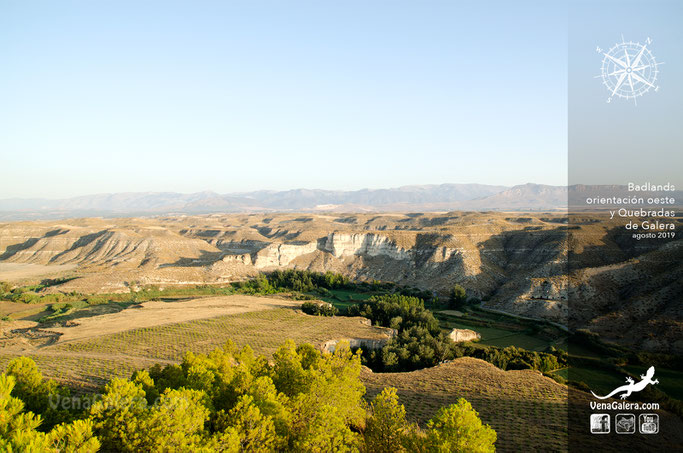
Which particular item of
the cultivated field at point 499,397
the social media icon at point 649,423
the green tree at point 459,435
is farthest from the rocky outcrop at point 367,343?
the green tree at point 459,435

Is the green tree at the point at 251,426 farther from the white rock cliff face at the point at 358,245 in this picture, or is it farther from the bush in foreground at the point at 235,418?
the white rock cliff face at the point at 358,245

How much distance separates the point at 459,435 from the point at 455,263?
222 feet

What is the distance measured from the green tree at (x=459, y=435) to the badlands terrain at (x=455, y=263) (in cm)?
3727

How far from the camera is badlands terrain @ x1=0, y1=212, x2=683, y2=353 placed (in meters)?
49.3

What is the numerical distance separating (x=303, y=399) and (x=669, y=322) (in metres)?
44.2

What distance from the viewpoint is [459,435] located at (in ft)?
43.3

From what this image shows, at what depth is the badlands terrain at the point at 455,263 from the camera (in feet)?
162

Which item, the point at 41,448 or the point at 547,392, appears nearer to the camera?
the point at 41,448

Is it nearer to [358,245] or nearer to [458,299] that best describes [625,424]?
[458,299]

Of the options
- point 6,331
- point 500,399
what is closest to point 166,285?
point 6,331

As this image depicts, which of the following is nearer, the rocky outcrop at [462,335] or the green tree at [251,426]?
the green tree at [251,426]

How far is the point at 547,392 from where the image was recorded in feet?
84.4

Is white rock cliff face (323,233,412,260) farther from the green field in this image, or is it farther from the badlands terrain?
the green field

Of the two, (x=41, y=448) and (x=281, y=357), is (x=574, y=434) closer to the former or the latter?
(x=281, y=357)
